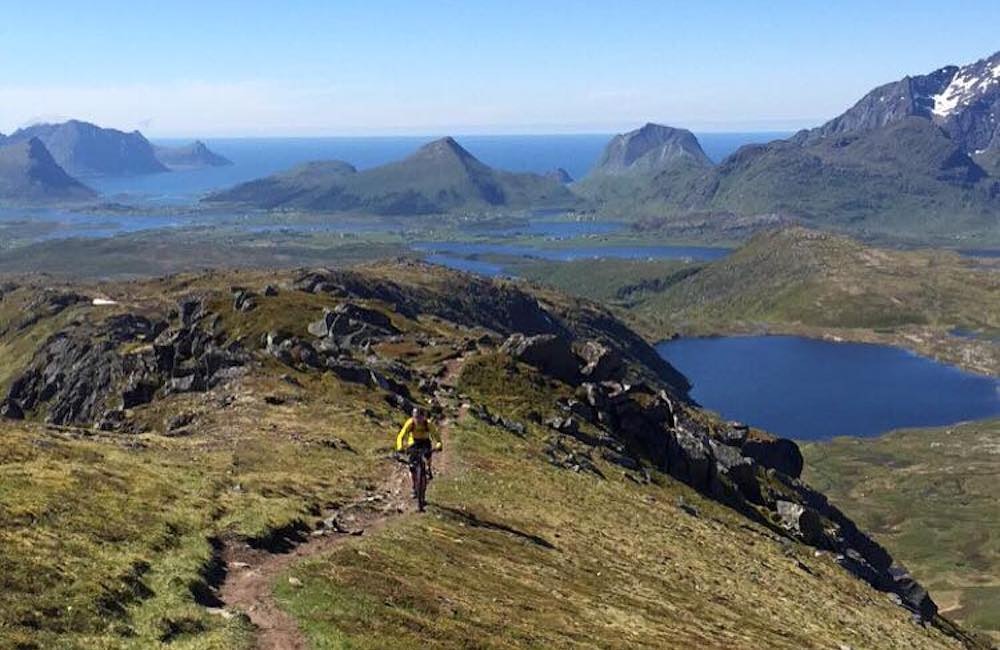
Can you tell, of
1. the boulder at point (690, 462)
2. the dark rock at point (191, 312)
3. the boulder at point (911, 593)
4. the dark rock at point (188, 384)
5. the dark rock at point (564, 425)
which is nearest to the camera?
the dark rock at point (188, 384)

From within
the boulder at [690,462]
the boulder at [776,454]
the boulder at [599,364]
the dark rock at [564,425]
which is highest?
the boulder at [599,364]

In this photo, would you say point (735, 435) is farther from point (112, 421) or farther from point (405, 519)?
point (405, 519)

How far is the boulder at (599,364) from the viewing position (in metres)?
107

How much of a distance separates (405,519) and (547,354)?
195ft

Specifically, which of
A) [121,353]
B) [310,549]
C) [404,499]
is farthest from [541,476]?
[121,353]

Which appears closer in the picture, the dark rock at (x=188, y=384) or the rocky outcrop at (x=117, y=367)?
the dark rock at (x=188, y=384)

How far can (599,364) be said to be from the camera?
108062mm

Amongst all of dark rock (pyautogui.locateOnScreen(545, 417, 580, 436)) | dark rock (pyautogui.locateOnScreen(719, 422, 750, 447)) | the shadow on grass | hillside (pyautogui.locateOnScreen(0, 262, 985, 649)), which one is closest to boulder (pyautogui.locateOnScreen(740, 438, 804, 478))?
dark rock (pyautogui.locateOnScreen(719, 422, 750, 447))

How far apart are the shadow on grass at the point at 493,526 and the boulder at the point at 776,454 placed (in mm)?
85046

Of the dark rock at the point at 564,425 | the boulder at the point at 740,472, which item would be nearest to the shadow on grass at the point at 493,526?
the dark rock at the point at 564,425

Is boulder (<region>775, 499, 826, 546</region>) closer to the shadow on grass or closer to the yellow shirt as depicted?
the shadow on grass

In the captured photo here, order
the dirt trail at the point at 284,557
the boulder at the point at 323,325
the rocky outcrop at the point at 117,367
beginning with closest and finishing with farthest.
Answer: the dirt trail at the point at 284,557 → the rocky outcrop at the point at 117,367 → the boulder at the point at 323,325

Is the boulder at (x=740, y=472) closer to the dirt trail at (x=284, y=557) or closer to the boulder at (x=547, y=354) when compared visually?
the boulder at (x=547, y=354)

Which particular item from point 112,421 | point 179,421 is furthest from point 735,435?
point 112,421
